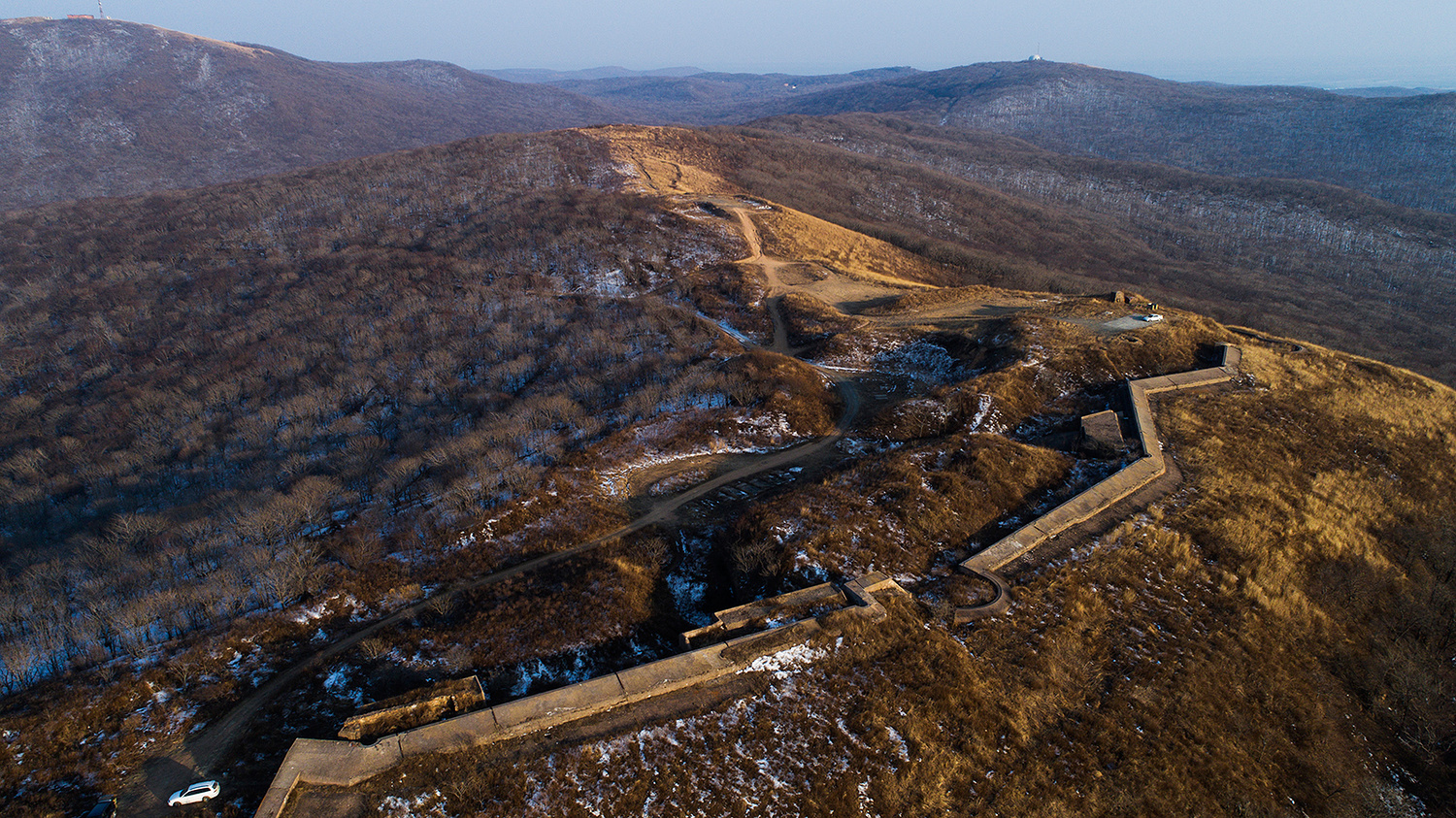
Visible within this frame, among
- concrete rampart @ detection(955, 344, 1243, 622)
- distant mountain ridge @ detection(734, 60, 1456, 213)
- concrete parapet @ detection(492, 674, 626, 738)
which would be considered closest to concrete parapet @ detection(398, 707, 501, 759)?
concrete parapet @ detection(492, 674, 626, 738)

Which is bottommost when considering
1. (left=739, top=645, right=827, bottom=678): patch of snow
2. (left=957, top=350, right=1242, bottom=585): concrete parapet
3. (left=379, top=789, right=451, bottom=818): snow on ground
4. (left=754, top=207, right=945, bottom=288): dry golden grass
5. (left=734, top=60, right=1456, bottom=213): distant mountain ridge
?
(left=379, top=789, right=451, bottom=818): snow on ground

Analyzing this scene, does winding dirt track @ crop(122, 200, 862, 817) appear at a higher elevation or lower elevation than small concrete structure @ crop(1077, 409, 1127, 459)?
lower

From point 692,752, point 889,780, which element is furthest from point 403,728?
point 889,780

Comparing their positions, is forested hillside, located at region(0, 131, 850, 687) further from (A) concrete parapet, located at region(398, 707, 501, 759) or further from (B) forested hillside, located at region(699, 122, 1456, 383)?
(B) forested hillside, located at region(699, 122, 1456, 383)

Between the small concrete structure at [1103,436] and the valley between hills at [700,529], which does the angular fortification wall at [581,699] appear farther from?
the small concrete structure at [1103,436]

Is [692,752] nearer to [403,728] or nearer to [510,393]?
[403,728]

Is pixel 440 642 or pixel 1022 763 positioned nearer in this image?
pixel 1022 763

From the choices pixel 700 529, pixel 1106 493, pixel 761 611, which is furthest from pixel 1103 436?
pixel 761 611
